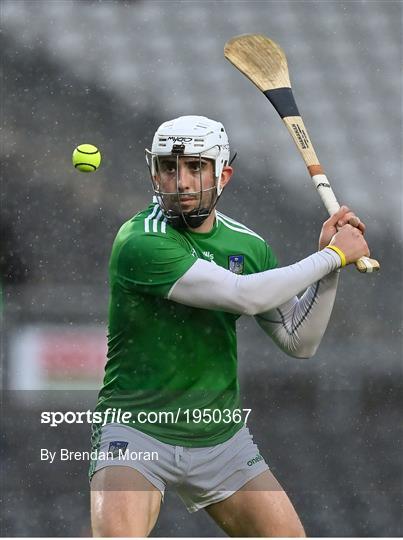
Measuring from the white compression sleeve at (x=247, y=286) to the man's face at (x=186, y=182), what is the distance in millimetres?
191

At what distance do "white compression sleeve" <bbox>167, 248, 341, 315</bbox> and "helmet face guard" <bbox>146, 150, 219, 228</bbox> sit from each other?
6.9 inches

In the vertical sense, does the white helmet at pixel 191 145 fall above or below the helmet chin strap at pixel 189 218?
above

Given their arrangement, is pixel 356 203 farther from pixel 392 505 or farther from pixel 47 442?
pixel 47 442

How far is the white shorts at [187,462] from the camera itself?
10.1 ft

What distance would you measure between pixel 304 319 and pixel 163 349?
410 millimetres

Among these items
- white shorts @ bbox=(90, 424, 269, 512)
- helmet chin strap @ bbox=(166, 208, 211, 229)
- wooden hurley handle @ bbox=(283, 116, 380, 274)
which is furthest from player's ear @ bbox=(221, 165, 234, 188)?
white shorts @ bbox=(90, 424, 269, 512)

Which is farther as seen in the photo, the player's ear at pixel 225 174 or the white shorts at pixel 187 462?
the player's ear at pixel 225 174

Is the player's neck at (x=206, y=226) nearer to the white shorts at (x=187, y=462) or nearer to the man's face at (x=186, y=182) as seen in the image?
the man's face at (x=186, y=182)

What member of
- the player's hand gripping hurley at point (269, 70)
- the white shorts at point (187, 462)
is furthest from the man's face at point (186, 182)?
the white shorts at point (187, 462)

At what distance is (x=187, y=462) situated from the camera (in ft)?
10.3

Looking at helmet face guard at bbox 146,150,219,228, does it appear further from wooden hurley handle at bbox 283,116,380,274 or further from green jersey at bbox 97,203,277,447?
wooden hurley handle at bbox 283,116,380,274

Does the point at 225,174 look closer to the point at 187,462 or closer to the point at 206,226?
the point at 206,226

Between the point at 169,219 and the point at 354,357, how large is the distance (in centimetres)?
350

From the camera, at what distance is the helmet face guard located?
3.17m
